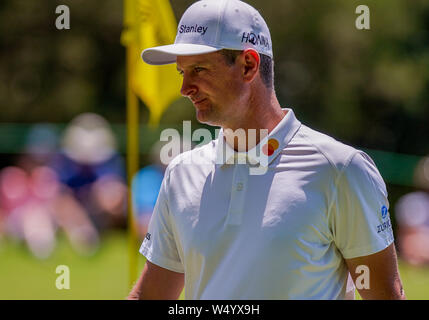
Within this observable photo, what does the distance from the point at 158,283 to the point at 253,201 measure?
0.54 m

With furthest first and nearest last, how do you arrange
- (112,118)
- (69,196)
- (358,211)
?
1. (112,118)
2. (69,196)
3. (358,211)

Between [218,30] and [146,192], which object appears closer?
[218,30]

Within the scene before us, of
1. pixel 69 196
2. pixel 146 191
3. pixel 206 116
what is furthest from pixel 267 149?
pixel 69 196

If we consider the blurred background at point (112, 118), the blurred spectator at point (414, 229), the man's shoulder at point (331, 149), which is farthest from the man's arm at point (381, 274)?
the blurred spectator at point (414, 229)

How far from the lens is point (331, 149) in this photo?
8.55ft

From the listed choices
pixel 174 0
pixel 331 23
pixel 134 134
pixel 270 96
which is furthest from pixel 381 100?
pixel 270 96

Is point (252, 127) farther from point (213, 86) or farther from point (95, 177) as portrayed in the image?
point (95, 177)

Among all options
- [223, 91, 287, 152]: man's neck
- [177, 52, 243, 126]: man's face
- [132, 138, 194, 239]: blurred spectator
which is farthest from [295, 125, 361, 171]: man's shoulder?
[132, 138, 194, 239]: blurred spectator

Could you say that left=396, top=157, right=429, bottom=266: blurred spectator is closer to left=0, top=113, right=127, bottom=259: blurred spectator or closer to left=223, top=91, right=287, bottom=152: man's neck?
left=0, top=113, right=127, bottom=259: blurred spectator

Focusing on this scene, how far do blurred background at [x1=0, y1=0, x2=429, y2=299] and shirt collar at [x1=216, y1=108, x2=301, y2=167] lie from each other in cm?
590

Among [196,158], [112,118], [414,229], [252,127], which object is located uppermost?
[252,127]

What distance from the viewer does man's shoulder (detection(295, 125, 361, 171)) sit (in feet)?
8.41
